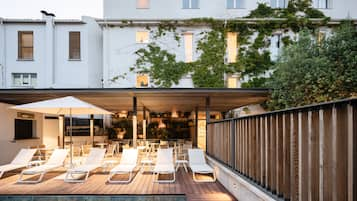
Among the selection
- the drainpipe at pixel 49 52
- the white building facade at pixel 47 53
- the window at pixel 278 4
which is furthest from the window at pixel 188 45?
the drainpipe at pixel 49 52

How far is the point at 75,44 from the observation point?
17.8 metres

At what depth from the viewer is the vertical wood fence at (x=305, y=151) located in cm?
249

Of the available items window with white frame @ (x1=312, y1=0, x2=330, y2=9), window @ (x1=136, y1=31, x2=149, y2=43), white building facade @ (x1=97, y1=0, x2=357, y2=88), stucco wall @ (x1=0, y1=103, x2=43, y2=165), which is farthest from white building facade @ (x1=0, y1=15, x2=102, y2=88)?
window with white frame @ (x1=312, y1=0, x2=330, y2=9)

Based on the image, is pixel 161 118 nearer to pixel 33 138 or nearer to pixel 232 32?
pixel 232 32

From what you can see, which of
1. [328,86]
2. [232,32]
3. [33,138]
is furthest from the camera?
[232,32]

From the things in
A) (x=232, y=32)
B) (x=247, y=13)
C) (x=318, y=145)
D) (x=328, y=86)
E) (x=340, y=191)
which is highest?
(x=247, y=13)

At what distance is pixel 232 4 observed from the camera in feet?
56.7

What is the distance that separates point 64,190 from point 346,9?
17912 mm

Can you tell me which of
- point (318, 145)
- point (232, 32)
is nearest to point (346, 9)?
point (232, 32)

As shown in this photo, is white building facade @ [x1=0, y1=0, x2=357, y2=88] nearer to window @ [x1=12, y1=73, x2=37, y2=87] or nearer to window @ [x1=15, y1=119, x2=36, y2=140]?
window @ [x1=12, y1=73, x2=37, y2=87]

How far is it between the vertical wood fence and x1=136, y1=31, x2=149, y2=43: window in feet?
40.4

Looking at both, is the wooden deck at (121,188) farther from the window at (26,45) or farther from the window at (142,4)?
the window at (142,4)

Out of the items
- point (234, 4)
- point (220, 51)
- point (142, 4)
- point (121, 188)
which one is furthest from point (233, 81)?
point (121, 188)

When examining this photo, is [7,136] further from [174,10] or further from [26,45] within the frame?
[174,10]
